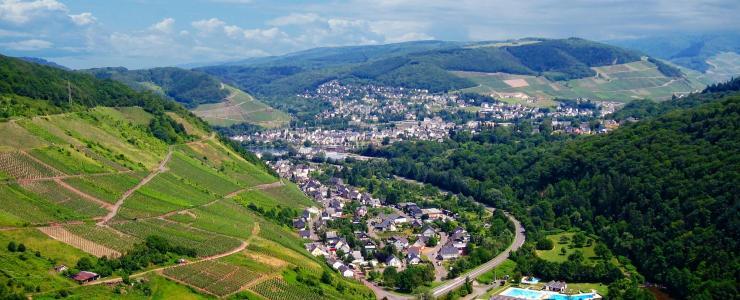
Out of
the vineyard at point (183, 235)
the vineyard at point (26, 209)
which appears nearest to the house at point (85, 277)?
the vineyard at point (26, 209)

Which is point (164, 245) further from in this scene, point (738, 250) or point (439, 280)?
point (738, 250)

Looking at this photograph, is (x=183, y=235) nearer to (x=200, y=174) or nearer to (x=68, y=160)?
(x=68, y=160)

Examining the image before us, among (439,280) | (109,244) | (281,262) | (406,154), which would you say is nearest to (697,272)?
(439,280)

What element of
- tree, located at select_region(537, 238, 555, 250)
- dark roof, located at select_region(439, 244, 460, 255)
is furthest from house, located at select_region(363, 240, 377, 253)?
tree, located at select_region(537, 238, 555, 250)

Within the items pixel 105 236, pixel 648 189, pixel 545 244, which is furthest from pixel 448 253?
pixel 105 236

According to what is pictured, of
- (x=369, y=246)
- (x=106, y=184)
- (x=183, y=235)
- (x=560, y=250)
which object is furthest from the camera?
(x=369, y=246)

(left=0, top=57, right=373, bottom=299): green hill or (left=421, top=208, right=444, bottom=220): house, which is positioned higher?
(left=0, top=57, right=373, bottom=299): green hill

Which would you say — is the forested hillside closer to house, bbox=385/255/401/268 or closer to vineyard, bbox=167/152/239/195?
house, bbox=385/255/401/268
